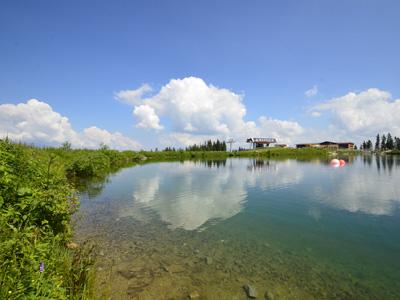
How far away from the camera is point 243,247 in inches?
374

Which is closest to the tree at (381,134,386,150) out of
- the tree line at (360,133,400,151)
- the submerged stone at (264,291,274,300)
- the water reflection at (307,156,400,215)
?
the tree line at (360,133,400,151)

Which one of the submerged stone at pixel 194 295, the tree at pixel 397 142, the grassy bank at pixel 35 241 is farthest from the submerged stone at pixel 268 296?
the tree at pixel 397 142

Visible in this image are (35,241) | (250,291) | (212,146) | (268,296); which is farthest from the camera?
(212,146)

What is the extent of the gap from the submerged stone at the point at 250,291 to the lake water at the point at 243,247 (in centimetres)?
16

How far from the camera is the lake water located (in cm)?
673

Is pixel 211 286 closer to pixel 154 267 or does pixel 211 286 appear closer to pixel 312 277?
pixel 154 267

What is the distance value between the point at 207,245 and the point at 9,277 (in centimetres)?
705

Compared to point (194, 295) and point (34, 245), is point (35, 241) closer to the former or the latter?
point (34, 245)

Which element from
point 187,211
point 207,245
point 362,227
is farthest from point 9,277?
point 362,227

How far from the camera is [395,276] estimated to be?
24.2 ft

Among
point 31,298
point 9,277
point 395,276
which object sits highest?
point 9,277

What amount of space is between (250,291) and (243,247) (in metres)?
3.00

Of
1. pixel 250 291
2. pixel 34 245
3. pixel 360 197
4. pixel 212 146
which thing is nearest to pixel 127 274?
pixel 34 245

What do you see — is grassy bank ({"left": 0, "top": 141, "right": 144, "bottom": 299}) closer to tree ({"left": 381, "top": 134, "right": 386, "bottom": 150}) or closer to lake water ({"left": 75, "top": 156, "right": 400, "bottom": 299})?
lake water ({"left": 75, "top": 156, "right": 400, "bottom": 299})
